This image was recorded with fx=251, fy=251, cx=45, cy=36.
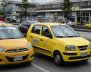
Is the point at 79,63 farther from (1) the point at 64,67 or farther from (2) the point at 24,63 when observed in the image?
(2) the point at 24,63

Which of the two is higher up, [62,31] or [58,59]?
[62,31]

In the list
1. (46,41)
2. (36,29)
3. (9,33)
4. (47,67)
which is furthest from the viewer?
(36,29)

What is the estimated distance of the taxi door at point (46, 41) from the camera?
995 cm

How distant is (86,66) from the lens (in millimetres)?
9352

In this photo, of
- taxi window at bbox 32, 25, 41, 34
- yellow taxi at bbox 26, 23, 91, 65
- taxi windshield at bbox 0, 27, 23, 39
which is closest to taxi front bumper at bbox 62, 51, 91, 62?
yellow taxi at bbox 26, 23, 91, 65

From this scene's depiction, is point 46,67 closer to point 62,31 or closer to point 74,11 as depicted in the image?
point 62,31

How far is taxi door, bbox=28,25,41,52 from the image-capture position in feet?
36.0

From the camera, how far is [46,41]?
10180mm

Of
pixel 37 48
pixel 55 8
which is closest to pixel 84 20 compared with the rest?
pixel 55 8

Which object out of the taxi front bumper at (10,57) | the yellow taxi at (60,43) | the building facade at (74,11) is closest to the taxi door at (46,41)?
the yellow taxi at (60,43)

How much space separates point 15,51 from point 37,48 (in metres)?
2.42

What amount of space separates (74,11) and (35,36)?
167 feet

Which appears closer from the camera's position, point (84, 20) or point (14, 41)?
point (14, 41)

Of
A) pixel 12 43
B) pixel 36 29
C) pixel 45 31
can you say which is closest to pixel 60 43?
pixel 45 31
